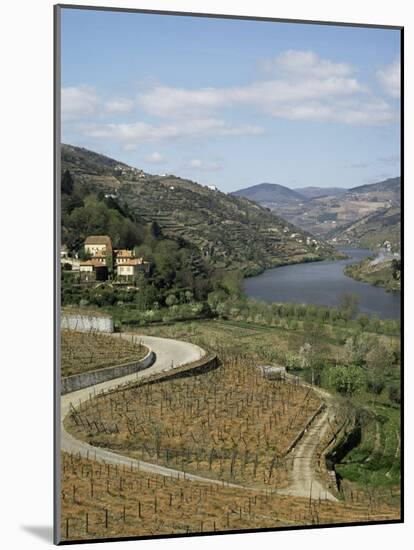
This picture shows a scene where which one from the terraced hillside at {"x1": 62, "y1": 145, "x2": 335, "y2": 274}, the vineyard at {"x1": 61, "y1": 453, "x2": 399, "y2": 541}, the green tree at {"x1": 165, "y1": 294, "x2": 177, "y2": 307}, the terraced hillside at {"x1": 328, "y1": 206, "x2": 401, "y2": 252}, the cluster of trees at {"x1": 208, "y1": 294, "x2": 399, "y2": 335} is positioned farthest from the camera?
the terraced hillside at {"x1": 328, "y1": 206, "x2": 401, "y2": 252}

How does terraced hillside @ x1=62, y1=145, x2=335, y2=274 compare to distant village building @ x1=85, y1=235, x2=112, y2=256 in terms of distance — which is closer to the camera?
distant village building @ x1=85, y1=235, x2=112, y2=256

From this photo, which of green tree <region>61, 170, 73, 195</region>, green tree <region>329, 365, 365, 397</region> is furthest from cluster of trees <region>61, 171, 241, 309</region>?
green tree <region>329, 365, 365, 397</region>

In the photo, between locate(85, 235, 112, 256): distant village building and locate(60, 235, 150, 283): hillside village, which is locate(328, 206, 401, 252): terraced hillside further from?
locate(85, 235, 112, 256): distant village building

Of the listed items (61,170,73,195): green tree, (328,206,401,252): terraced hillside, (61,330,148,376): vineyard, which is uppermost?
(61,170,73,195): green tree

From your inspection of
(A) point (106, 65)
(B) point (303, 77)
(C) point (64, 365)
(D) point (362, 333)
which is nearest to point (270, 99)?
(B) point (303, 77)

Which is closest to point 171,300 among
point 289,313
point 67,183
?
point 289,313

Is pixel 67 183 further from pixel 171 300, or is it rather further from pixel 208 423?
pixel 208 423
